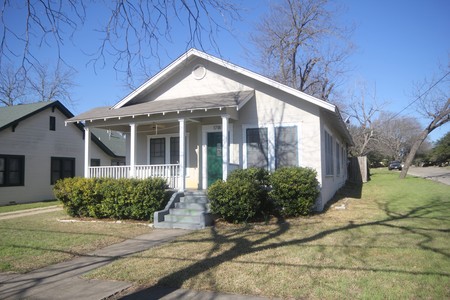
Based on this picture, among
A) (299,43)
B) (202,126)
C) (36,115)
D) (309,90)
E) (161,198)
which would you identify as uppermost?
(299,43)

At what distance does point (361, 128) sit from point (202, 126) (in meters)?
36.4

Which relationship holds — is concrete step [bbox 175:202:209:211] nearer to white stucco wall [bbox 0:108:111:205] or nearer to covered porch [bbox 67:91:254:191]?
covered porch [bbox 67:91:254:191]

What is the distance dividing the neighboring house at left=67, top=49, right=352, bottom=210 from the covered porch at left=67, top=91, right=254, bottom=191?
33 millimetres

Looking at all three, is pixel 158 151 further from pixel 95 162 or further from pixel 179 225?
pixel 95 162

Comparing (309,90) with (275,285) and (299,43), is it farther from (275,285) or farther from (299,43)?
(275,285)

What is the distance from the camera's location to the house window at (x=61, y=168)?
69.8ft

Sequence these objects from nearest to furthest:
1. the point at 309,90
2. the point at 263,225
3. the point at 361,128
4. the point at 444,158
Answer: the point at 263,225 < the point at 309,90 < the point at 361,128 < the point at 444,158

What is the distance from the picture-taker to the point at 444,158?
7388cm

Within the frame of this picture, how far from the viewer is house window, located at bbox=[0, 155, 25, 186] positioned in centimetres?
1848

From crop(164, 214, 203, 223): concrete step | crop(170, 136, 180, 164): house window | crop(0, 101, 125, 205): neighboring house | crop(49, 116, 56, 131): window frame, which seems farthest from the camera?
crop(49, 116, 56, 131): window frame

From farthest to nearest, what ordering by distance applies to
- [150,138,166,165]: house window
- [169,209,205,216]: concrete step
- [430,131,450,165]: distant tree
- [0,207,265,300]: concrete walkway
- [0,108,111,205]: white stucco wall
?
[430,131,450,165]: distant tree → [0,108,111,205]: white stucco wall → [150,138,166,165]: house window → [169,209,205,216]: concrete step → [0,207,265,300]: concrete walkway

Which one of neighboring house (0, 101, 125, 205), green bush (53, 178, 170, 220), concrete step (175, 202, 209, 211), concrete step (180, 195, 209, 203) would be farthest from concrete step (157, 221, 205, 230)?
neighboring house (0, 101, 125, 205)

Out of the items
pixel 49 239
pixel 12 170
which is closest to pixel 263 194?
pixel 49 239

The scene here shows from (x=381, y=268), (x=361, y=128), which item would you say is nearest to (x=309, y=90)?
(x=361, y=128)
